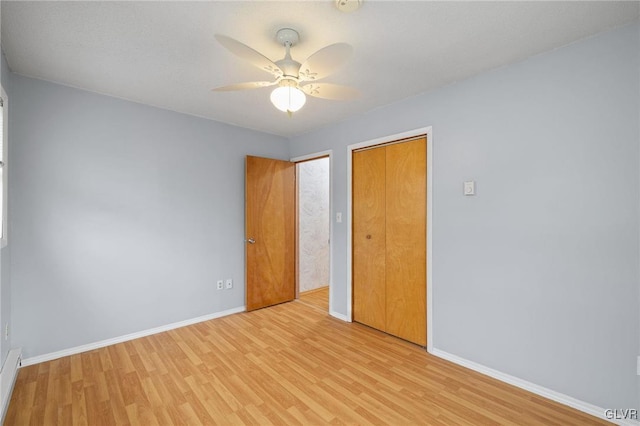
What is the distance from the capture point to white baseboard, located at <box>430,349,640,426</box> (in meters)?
1.75

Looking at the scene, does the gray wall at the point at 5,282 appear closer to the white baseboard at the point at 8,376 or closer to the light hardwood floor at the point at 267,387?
the white baseboard at the point at 8,376

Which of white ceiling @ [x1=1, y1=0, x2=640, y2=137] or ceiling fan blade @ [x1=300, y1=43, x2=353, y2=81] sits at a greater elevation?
white ceiling @ [x1=1, y1=0, x2=640, y2=137]

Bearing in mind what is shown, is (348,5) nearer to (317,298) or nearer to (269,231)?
(269,231)

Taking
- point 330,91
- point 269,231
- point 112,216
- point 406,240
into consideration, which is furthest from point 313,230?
point 330,91

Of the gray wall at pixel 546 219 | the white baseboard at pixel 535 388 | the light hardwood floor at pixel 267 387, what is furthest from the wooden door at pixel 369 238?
the white baseboard at pixel 535 388

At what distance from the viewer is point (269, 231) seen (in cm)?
381

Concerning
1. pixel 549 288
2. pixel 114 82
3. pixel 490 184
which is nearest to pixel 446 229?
pixel 490 184

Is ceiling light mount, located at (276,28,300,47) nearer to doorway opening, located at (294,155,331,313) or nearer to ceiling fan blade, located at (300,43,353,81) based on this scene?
ceiling fan blade, located at (300,43,353,81)

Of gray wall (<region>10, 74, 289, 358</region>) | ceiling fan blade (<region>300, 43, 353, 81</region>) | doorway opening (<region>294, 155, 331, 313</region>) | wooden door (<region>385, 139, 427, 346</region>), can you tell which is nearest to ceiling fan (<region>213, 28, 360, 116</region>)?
ceiling fan blade (<region>300, 43, 353, 81</region>)

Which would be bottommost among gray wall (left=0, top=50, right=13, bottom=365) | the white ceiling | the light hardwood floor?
the light hardwood floor

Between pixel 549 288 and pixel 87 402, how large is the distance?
319 centimetres

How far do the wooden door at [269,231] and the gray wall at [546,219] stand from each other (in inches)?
80.7

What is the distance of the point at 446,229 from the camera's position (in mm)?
2451

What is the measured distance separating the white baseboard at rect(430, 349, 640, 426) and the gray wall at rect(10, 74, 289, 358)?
251 centimetres
